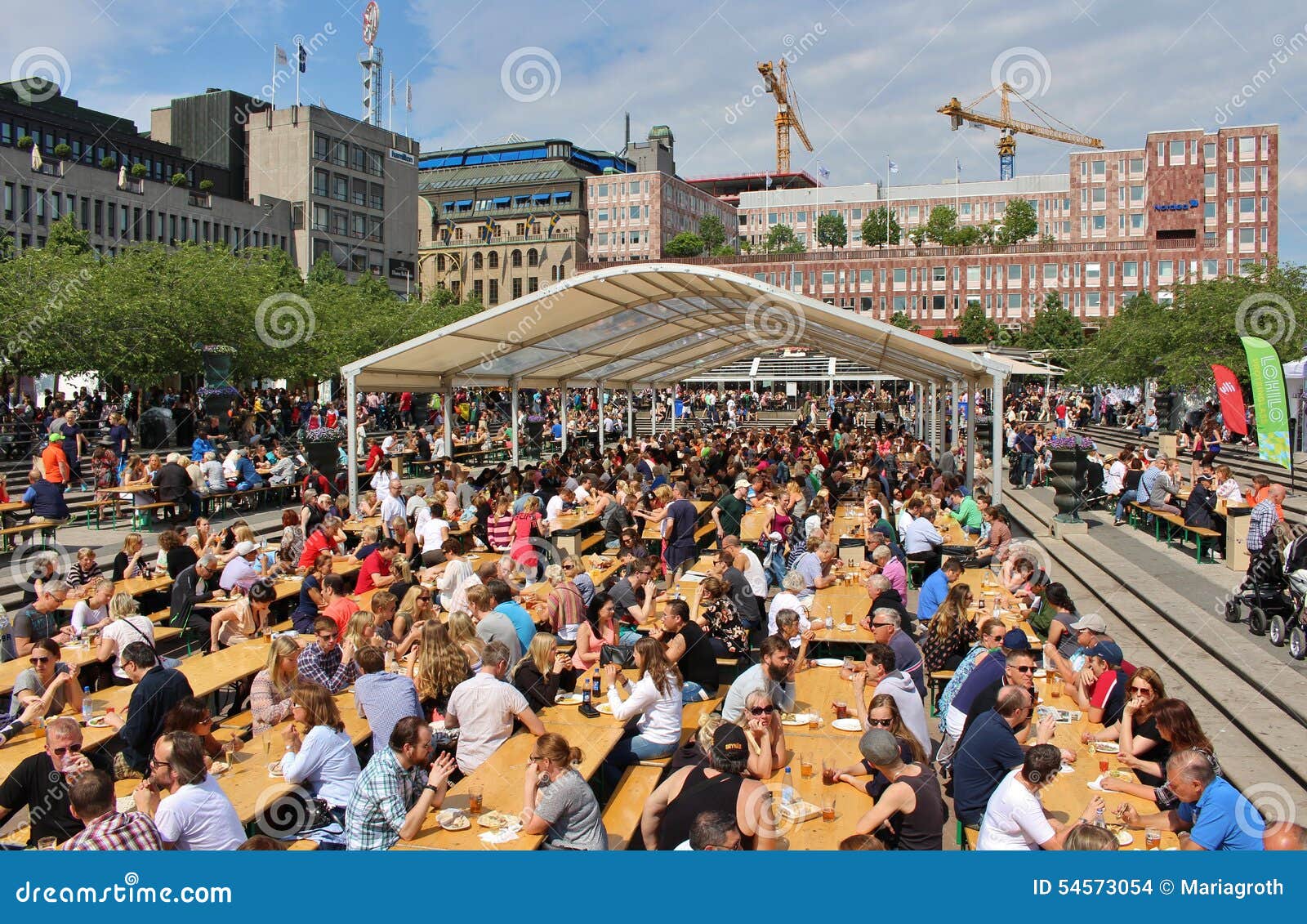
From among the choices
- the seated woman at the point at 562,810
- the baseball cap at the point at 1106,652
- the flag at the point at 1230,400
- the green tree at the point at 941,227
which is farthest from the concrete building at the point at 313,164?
the seated woman at the point at 562,810

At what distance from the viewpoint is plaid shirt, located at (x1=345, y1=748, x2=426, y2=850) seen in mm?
5328

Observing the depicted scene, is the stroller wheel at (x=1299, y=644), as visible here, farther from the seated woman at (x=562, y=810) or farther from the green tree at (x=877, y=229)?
the green tree at (x=877, y=229)

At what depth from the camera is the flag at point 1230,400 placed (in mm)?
19328

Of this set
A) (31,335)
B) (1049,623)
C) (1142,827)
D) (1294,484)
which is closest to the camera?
(1142,827)

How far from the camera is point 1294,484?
20.5m

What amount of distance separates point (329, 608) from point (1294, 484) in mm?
19753

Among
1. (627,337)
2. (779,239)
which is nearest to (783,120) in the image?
(779,239)

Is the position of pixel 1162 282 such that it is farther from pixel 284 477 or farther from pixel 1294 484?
pixel 284 477

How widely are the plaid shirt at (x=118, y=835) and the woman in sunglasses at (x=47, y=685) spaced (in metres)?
2.78

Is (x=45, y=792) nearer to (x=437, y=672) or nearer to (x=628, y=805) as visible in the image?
(x=437, y=672)

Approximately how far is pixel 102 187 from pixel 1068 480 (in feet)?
183

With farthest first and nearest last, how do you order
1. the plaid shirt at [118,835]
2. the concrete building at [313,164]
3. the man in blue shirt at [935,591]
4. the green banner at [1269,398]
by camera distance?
the concrete building at [313,164]
the green banner at [1269,398]
the man in blue shirt at [935,591]
the plaid shirt at [118,835]

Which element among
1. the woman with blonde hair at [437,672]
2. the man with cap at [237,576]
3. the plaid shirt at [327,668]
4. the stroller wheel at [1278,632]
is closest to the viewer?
the woman with blonde hair at [437,672]
